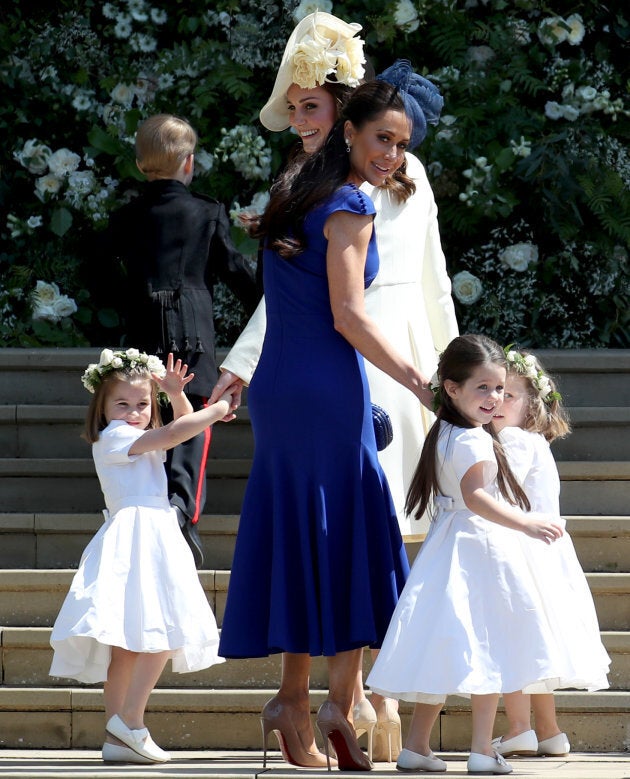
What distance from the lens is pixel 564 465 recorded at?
20.1 feet

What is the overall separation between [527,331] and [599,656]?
403cm

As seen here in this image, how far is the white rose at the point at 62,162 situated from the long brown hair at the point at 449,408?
454 cm

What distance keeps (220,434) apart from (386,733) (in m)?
2.39

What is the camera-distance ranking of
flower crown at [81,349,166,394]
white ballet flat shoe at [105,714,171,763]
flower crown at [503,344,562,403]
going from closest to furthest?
1. white ballet flat shoe at [105,714,171,763]
2. flower crown at [503,344,562,403]
3. flower crown at [81,349,166,394]

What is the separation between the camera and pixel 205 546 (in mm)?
5965

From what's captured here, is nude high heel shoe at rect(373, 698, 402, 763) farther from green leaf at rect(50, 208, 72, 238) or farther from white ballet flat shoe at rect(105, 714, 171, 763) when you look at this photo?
green leaf at rect(50, 208, 72, 238)

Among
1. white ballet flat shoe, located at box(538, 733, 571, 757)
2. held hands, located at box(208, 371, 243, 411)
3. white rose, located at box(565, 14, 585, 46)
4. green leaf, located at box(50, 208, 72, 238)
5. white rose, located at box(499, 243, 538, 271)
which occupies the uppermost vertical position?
white rose, located at box(565, 14, 585, 46)

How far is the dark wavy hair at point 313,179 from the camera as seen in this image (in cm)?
408

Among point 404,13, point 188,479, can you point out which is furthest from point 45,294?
point 188,479

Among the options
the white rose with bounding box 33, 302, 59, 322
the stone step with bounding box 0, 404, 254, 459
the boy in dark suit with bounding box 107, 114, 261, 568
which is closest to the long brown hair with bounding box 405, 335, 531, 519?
the boy in dark suit with bounding box 107, 114, 261, 568

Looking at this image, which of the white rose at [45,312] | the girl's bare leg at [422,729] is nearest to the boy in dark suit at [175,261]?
the girl's bare leg at [422,729]

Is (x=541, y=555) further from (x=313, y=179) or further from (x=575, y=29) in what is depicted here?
(x=575, y=29)

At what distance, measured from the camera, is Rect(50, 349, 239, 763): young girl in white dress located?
467 cm

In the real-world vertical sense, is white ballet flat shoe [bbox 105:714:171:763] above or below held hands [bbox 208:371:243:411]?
below
